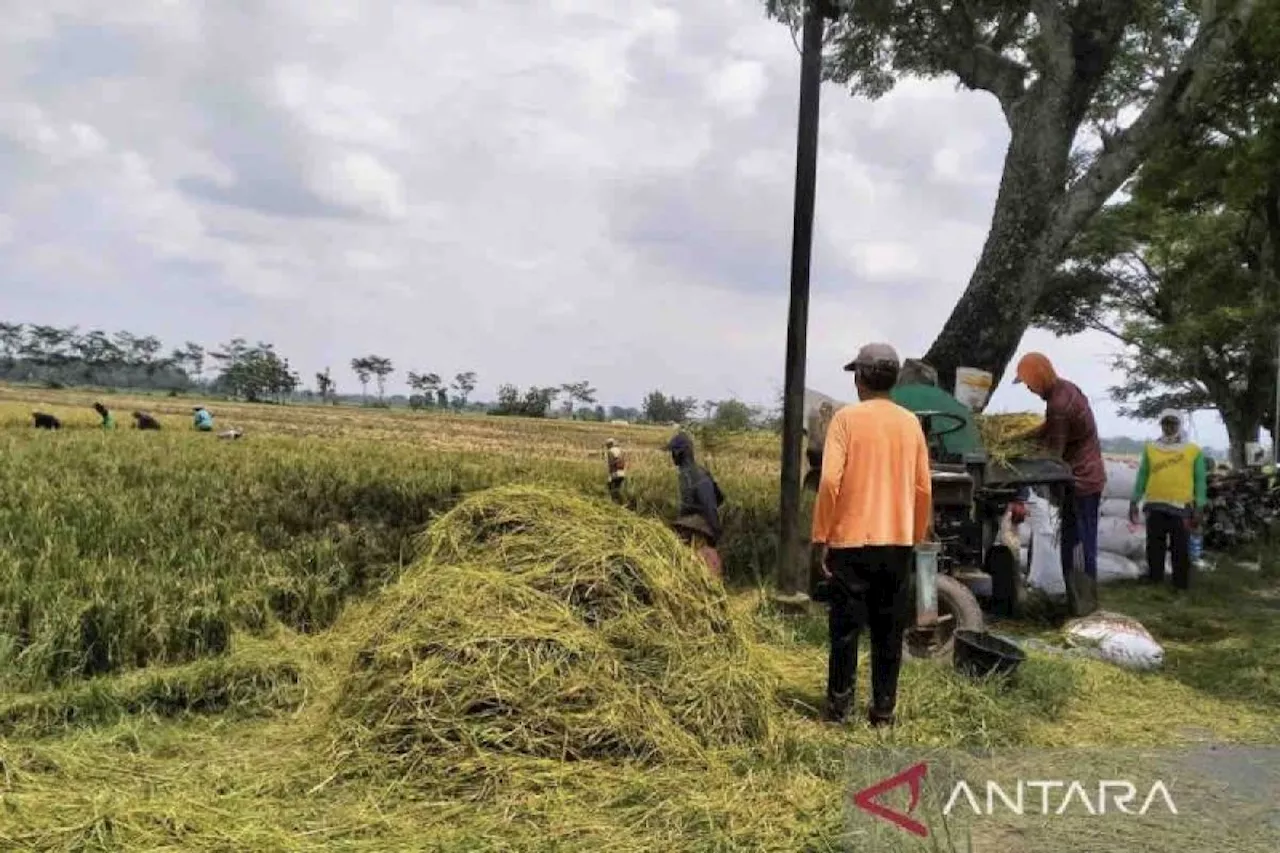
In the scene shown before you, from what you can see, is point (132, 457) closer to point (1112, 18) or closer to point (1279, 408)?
point (1112, 18)

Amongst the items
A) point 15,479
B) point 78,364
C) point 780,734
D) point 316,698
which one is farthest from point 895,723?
point 78,364

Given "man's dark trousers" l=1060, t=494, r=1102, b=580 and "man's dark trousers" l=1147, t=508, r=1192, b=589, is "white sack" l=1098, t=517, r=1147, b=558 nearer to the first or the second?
"man's dark trousers" l=1147, t=508, r=1192, b=589

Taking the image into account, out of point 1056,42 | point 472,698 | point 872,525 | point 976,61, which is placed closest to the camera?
point 472,698

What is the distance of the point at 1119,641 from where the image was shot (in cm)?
596

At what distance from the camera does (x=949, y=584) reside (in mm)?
5918

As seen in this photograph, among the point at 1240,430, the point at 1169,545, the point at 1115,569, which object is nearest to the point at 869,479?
the point at 1115,569

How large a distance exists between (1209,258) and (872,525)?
2235 centimetres

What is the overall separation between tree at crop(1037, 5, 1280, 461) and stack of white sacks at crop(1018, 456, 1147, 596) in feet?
12.7

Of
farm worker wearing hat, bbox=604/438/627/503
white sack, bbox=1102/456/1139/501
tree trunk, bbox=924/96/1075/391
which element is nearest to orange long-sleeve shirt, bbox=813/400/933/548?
farm worker wearing hat, bbox=604/438/627/503

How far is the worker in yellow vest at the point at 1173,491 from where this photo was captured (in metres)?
8.95

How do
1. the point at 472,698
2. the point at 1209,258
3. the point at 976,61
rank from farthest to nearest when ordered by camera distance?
the point at 1209,258, the point at 976,61, the point at 472,698

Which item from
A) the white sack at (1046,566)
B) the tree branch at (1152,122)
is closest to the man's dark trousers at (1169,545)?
the white sack at (1046,566)

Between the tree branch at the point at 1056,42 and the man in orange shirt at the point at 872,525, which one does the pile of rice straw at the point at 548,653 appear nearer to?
the man in orange shirt at the point at 872,525

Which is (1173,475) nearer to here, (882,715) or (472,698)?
(882,715)
